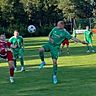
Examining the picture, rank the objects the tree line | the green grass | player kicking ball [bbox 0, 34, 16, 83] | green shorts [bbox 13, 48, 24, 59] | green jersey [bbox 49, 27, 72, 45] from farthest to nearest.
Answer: the tree line, green shorts [bbox 13, 48, 24, 59], player kicking ball [bbox 0, 34, 16, 83], green jersey [bbox 49, 27, 72, 45], the green grass

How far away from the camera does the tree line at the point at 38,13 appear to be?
82.1 metres

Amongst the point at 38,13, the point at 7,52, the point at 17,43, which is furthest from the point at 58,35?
the point at 38,13

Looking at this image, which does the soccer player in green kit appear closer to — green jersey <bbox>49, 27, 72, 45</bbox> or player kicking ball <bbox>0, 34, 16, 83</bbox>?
player kicking ball <bbox>0, 34, 16, 83</bbox>

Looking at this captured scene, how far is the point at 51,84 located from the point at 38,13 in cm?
7113

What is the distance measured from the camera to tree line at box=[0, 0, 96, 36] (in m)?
82.1

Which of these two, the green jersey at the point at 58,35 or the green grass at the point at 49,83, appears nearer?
the green grass at the point at 49,83

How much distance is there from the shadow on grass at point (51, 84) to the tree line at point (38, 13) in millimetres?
60287

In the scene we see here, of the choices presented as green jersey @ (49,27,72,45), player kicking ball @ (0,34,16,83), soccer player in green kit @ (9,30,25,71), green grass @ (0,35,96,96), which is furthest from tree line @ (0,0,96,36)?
green jersey @ (49,27,72,45)

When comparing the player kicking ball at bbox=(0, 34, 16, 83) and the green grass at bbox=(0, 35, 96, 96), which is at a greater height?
the player kicking ball at bbox=(0, 34, 16, 83)

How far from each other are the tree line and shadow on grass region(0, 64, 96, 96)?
6029cm

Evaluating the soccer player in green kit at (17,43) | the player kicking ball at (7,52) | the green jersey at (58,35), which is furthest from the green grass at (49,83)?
the green jersey at (58,35)

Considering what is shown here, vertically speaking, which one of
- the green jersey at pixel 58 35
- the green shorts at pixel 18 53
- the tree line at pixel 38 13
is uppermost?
the green jersey at pixel 58 35

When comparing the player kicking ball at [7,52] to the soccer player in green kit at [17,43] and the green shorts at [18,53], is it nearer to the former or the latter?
the soccer player in green kit at [17,43]

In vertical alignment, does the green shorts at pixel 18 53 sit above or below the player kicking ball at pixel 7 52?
below
